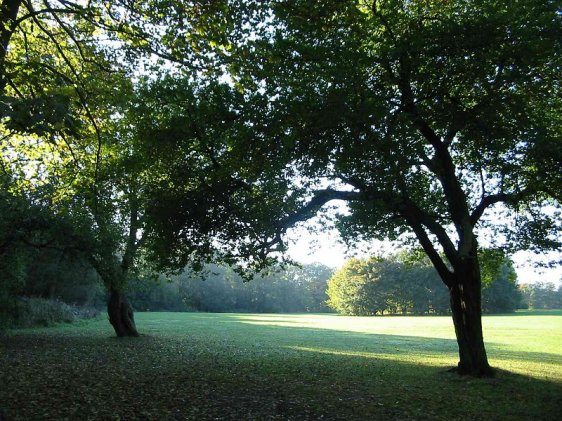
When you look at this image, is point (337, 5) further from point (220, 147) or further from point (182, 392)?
point (182, 392)

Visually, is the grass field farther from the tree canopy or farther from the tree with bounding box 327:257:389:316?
the tree with bounding box 327:257:389:316

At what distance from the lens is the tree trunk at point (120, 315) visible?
25.6m

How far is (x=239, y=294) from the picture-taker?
98.0m

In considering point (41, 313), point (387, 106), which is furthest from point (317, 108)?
point (41, 313)

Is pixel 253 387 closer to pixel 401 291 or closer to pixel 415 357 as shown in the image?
pixel 415 357

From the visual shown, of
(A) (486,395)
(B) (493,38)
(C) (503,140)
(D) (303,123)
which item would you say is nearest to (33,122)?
(D) (303,123)

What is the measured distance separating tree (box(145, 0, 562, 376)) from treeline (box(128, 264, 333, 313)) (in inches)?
2467

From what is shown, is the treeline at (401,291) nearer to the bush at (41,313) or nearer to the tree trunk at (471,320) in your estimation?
the bush at (41,313)

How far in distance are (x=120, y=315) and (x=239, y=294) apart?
7324cm

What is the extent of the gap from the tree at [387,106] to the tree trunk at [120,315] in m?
15.5

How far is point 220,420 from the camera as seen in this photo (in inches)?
323

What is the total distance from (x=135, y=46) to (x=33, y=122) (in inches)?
300

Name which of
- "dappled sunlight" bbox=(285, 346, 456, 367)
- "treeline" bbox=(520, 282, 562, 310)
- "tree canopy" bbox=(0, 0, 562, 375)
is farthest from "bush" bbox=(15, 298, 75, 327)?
"treeline" bbox=(520, 282, 562, 310)

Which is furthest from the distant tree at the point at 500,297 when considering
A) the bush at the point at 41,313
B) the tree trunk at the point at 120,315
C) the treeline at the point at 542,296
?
the tree trunk at the point at 120,315
